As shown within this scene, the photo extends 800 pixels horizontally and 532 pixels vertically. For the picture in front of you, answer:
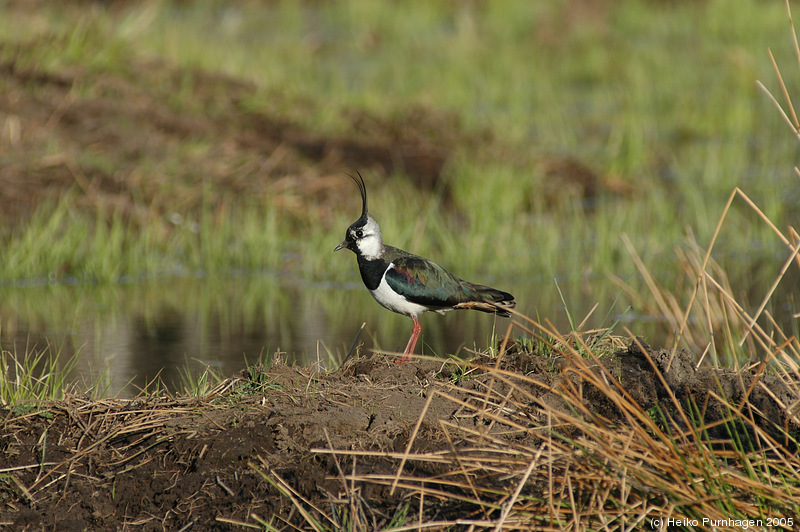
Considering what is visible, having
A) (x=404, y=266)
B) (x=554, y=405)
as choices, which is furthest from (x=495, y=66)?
(x=554, y=405)

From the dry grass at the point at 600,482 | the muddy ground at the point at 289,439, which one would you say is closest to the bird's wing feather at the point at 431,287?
the muddy ground at the point at 289,439

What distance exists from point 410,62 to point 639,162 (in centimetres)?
494

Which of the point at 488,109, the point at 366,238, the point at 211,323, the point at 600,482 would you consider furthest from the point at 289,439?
the point at 488,109

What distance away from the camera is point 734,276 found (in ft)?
23.8

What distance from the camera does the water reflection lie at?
17.1ft

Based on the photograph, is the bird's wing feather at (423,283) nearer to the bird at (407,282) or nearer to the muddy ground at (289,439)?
the bird at (407,282)

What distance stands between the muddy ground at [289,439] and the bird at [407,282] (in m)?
0.62

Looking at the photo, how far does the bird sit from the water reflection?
37cm

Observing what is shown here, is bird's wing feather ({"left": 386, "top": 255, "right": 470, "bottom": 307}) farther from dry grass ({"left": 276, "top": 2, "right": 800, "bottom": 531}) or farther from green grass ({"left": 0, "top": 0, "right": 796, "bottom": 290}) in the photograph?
green grass ({"left": 0, "top": 0, "right": 796, "bottom": 290})

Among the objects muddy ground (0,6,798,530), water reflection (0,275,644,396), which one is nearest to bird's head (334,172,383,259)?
water reflection (0,275,644,396)

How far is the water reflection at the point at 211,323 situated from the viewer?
521 centimetres

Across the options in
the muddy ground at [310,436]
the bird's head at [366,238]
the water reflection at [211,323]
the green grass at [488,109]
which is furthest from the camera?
the green grass at [488,109]

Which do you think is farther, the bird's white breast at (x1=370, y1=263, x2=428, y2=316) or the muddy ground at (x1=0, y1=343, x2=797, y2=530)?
the bird's white breast at (x1=370, y1=263, x2=428, y2=316)

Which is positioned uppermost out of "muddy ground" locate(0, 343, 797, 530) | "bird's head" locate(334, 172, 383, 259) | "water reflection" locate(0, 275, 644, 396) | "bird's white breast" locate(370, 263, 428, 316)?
"bird's head" locate(334, 172, 383, 259)
